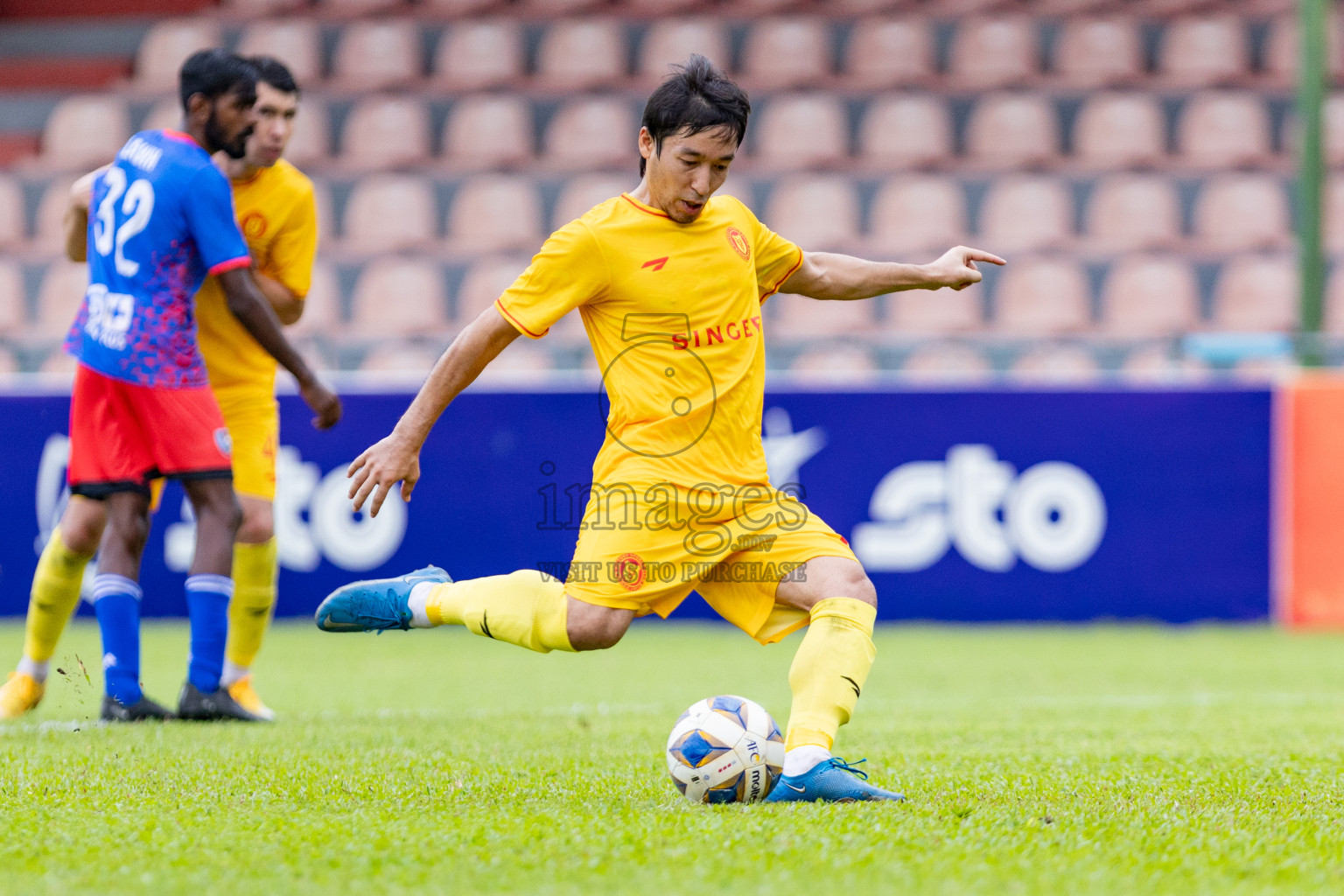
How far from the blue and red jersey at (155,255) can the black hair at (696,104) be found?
1.72m

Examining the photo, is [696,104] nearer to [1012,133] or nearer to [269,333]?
[269,333]

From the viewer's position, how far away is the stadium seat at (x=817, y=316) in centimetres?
992

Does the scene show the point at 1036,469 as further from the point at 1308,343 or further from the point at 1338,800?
the point at 1338,800

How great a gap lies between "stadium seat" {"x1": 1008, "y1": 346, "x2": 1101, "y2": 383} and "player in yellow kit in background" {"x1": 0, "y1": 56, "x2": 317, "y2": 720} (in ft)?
14.0

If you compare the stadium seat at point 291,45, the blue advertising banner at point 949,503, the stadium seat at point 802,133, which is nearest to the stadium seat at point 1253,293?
the blue advertising banner at point 949,503

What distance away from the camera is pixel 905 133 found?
1141cm

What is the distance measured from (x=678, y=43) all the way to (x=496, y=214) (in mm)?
2357

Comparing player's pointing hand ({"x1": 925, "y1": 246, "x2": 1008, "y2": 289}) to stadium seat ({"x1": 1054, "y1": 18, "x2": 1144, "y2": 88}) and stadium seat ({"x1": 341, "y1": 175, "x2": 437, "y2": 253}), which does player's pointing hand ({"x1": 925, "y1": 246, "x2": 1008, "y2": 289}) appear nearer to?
stadium seat ({"x1": 341, "y1": 175, "x2": 437, "y2": 253})

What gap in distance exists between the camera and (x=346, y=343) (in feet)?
26.0

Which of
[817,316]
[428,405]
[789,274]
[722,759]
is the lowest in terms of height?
[722,759]

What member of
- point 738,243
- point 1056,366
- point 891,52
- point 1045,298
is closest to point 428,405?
point 738,243

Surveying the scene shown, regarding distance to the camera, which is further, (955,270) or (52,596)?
(52,596)

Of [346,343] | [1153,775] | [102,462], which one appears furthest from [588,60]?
[1153,775]

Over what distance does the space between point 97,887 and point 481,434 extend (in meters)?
5.75
